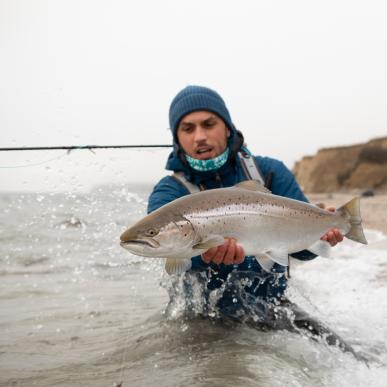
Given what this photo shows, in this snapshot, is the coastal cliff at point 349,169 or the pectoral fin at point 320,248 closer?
the pectoral fin at point 320,248

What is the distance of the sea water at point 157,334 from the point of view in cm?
354

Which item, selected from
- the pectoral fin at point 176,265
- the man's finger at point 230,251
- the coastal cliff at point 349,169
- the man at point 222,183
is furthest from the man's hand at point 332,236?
the coastal cliff at point 349,169

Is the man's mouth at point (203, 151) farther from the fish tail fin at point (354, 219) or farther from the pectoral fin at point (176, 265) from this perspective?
the pectoral fin at point (176, 265)

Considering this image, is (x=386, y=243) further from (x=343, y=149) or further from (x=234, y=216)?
(x=343, y=149)

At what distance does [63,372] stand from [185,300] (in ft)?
4.60

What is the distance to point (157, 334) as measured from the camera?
4.52 m

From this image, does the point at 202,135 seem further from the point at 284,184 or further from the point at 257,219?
the point at 257,219

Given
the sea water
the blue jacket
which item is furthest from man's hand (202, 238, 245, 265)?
the blue jacket

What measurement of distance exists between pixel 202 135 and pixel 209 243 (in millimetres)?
1498

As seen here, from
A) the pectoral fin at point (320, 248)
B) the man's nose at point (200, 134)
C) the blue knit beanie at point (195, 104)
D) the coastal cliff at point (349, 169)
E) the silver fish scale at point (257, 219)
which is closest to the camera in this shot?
the silver fish scale at point (257, 219)

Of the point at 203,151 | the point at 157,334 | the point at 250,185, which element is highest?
the point at 203,151

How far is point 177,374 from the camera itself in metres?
3.51

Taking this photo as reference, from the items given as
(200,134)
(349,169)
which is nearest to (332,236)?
(200,134)

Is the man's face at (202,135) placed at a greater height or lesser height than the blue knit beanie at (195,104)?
lesser
